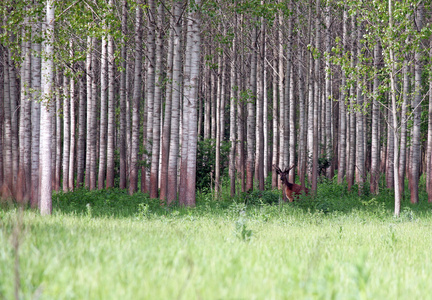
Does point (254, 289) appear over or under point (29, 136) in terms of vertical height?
under

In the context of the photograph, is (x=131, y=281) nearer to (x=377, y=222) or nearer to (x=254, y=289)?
(x=254, y=289)

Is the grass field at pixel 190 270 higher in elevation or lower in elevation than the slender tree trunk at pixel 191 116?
lower

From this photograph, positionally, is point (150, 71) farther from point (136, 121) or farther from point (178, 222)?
point (178, 222)

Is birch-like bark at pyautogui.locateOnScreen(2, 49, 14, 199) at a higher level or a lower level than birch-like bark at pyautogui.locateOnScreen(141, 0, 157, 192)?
lower

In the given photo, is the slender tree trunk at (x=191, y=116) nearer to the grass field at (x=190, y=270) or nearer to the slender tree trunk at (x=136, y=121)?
the slender tree trunk at (x=136, y=121)

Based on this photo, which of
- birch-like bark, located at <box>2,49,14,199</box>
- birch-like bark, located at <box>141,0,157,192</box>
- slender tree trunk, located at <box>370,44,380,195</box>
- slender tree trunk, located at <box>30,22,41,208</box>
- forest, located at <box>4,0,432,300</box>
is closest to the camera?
forest, located at <box>4,0,432,300</box>

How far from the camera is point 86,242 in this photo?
467cm

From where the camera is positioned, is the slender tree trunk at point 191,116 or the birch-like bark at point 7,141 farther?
the birch-like bark at point 7,141

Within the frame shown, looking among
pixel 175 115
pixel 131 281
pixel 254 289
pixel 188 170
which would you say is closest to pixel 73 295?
pixel 131 281

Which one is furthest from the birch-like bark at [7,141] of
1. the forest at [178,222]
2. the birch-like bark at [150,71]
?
the birch-like bark at [150,71]

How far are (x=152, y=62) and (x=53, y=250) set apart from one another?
14715mm

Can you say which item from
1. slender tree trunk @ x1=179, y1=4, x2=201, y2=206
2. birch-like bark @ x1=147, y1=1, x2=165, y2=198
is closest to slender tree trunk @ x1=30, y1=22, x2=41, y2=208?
slender tree trunk @ x1=179, y1=4, x2=201, y2=206

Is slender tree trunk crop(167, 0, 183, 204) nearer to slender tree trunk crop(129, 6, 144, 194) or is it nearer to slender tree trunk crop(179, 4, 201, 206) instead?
slender tree trunk crop(179, 4, 201, 206)

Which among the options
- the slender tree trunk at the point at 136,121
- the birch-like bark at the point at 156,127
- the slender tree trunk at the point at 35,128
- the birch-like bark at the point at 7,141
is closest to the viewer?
the slender tree trunk at the point at 35,128
